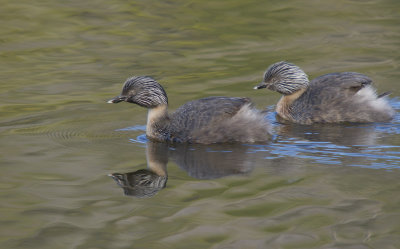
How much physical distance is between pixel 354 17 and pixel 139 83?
→ 35.2 feet

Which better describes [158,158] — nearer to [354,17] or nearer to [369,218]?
[369,218]

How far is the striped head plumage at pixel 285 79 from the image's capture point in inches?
468

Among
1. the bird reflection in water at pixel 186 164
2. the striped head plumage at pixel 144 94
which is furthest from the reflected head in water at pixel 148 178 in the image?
the striped head plumage at pixel 144 94

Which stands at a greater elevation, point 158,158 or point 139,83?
point 139,83

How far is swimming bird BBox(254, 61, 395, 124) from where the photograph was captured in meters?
10.9

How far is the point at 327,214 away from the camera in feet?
23.0

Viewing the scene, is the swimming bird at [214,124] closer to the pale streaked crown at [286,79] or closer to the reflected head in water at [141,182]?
the reflected head in water at [141,182]

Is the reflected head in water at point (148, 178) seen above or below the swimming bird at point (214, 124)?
below

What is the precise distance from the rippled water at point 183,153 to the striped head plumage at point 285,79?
43cm

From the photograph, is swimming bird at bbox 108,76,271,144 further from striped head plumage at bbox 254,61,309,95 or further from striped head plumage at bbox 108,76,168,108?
striped head plumage at bbox 254,61,309,95

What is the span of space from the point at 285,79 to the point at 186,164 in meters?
3.43

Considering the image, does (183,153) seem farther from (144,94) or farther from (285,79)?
(285,79)

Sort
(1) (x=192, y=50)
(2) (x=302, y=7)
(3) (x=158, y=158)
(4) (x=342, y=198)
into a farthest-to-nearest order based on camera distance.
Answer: (2) (x=302, y=7)
(1) (x=192, y=50)
(3) (x=158, y=158)
(4) (x=342, y=198)

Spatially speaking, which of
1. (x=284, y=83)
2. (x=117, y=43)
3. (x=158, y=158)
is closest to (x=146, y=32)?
(x=117, y=43)
